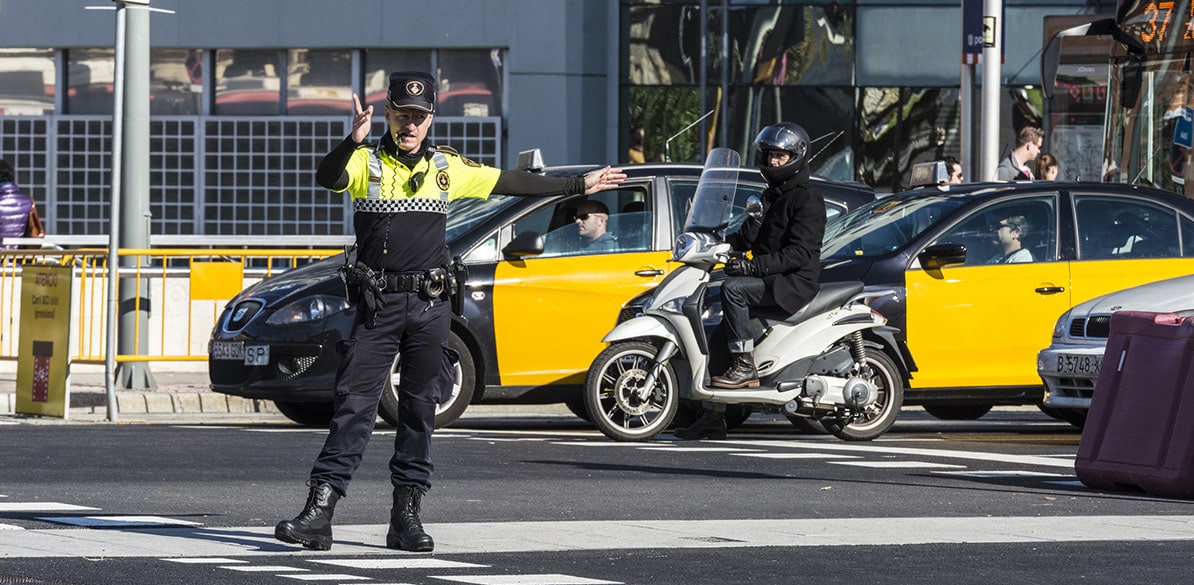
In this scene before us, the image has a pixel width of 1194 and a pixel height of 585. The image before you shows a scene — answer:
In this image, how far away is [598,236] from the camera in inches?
571

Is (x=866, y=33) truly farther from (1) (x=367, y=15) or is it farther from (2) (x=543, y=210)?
(2) (x=543, y=210)

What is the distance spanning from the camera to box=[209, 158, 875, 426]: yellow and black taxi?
46.4 feet

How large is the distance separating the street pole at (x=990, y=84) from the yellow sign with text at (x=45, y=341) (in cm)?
786

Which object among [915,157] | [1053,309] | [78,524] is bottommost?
[78,524]

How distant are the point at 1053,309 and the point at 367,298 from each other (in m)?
6.94

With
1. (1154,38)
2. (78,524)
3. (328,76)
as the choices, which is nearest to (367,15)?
(328,76)

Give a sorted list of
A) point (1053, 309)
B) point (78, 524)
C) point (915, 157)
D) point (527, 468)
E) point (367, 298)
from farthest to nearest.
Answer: point (915, 157) → point (1053, 309) → point (527, 468) → point (78, 524) → point (367, 298)

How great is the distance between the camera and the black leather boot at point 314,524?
8.01 meters

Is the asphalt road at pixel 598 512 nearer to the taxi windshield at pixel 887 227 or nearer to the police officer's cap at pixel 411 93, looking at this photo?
the taxi windshield at pixel 887 227

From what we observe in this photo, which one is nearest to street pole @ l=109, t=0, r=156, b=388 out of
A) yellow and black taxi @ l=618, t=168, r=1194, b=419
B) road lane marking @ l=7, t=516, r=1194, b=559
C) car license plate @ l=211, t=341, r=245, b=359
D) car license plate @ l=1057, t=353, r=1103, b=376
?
car license plate @ l=211, t=341, r=245, b=359

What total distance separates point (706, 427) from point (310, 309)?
254 cm

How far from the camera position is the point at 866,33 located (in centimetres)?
2967

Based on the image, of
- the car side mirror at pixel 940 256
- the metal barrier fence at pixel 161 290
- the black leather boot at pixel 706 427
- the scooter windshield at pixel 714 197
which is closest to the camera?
the scooter windshield at pixel 714 197

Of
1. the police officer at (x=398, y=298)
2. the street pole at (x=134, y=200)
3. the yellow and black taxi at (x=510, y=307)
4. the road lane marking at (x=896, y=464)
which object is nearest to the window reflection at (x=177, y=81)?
the street pole at (x=134, y=200)
